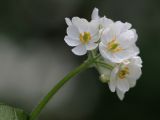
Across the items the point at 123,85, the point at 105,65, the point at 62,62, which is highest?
the point at 105,65

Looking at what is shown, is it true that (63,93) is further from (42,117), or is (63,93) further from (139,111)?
(139,111)

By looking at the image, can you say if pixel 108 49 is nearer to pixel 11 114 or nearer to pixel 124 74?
pixel 124 74

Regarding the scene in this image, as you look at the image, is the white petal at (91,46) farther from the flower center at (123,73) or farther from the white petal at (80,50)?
the flower center at (123,73)

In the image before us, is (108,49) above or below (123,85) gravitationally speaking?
above

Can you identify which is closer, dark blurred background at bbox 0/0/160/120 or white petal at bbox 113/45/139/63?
white petal at bbox 113/45/139/63

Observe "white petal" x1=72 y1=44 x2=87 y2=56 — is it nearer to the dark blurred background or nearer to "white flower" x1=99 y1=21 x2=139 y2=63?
"white flower" x1=99 y1=21 x2=139 y2=63

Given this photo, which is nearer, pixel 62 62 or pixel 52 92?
pixel 52 92

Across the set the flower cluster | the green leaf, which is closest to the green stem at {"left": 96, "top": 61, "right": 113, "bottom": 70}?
the flower cluster

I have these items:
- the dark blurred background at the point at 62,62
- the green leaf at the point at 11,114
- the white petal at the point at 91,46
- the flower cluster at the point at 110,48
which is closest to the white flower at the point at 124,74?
the flower cluster at the point at 110,48

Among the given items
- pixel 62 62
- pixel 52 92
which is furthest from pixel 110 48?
pixel 62 62
